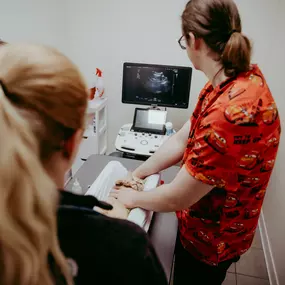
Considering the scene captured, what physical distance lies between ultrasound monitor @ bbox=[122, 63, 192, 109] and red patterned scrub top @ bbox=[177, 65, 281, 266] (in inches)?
46.5

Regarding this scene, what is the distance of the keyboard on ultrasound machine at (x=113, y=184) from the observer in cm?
111

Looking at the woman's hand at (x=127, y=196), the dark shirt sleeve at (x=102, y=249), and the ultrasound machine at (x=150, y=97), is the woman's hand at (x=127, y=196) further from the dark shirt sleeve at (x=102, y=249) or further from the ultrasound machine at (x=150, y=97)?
the ultrasound machine at (x=150, y=97)

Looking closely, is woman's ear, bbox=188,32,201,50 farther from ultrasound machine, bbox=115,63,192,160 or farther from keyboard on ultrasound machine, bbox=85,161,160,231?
ultrasound machine, bbox=115,63,192,160

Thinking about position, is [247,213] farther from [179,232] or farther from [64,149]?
[64,149]

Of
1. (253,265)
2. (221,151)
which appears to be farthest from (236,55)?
(253,265)

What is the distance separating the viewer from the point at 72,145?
0.56 metres

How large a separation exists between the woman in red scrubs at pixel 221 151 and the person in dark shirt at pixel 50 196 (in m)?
0.38

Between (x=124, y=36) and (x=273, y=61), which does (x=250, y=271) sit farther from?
(x=124, y=36)

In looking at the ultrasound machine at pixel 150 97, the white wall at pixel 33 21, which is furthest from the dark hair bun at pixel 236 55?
the white wall at pixel 33 21

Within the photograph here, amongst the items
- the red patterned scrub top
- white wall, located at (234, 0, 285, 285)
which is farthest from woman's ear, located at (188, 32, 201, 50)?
white wall, located at (234, 0, 285, 285)

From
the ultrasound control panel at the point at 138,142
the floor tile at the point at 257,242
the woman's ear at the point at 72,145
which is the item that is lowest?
the floor tile at the point at 257,242

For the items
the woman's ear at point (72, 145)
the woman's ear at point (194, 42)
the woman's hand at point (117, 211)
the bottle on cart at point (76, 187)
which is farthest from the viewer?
the bottle on cart at point (76, 187)

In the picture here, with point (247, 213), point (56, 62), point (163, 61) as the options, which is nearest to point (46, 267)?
point (56, 62)

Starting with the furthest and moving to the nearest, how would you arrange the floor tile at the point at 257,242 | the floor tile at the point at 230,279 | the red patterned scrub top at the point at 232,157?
1. the floor tile at the point at 257,242
2. the floor tile at the point at 230,279
3. the red patterned scrub top at the point at 232,157
